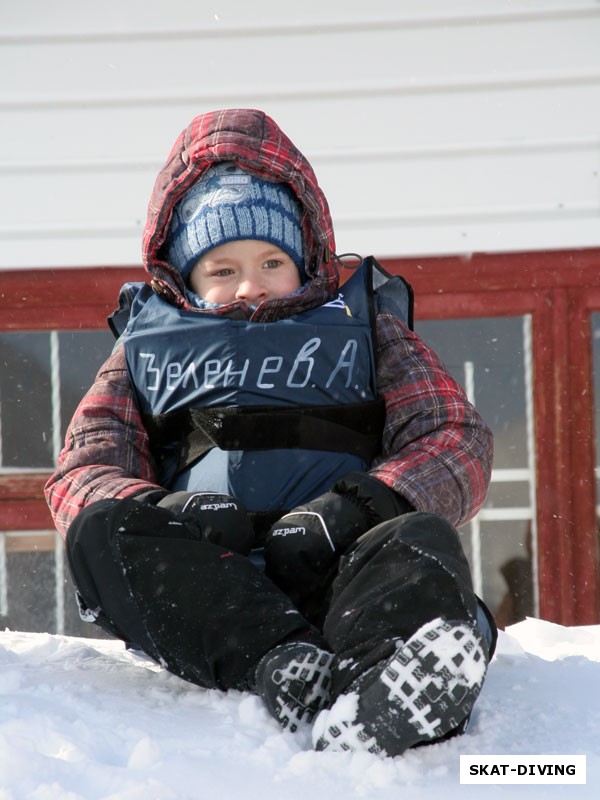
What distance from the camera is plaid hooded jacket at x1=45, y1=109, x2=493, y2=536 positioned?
1.99 metres

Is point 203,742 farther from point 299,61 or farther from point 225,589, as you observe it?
point 299,61

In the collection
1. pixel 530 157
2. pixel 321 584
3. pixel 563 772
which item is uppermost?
pixel 530 157

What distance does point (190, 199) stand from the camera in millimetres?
2434

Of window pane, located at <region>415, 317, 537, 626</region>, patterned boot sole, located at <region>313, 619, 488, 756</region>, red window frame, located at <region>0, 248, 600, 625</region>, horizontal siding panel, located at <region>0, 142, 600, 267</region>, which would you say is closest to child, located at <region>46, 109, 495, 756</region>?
patterned boot sole, located at <region>313, 619, 488, 756</region>

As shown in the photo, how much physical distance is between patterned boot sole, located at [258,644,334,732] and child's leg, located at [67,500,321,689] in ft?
0.23

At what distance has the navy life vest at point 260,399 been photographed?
6.82 ft

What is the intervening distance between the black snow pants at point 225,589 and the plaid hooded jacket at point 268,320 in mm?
286

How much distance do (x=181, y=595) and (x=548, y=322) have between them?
267cm

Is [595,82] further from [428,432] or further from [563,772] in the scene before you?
[563,772]

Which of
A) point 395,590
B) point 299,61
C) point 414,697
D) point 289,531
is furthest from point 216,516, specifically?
point 299,61

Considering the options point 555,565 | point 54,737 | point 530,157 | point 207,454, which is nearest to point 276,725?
point 54,737

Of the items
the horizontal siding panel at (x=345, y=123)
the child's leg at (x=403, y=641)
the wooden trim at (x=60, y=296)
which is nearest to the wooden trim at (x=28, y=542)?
the wooden trim at (x=60, y=296)

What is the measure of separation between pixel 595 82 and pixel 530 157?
1.23 ft

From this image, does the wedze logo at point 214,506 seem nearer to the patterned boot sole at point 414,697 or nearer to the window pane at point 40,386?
the patterned boot sole at point 414,697
